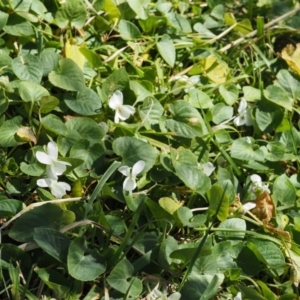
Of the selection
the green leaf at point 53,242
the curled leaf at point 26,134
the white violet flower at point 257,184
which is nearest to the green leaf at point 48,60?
the curled leaf at point 26,134

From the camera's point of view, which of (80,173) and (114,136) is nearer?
(80,173)

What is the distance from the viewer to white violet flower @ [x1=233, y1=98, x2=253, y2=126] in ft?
6.56

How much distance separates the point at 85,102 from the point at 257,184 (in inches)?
21.0

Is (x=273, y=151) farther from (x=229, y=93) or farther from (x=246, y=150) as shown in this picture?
(x=229, y=93)

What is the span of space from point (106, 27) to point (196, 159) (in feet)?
1.99

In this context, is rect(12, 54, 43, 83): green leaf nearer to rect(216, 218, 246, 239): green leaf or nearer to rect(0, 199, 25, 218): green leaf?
rect(0, 199, 25, 218): green leaf

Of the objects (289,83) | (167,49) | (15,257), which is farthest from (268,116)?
(15,257)

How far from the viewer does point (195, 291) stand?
148 cm

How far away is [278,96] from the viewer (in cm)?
203

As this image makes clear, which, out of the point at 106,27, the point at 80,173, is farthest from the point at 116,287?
the point at 106,27

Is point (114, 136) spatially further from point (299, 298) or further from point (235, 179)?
point (299, 298)

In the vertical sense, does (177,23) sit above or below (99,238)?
above

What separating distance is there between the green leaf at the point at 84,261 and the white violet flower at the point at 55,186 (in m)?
0.16

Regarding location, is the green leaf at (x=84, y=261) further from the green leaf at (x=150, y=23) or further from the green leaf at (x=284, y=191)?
the green leaf at (x=150, y=23)
